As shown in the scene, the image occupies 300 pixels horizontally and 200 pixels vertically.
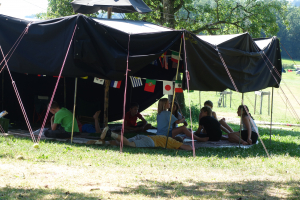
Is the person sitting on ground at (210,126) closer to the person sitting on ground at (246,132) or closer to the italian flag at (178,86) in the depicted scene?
the person sitting on ground at (246,132)

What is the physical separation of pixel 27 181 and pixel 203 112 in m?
4.74

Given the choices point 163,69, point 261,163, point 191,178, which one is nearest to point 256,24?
point 163,69

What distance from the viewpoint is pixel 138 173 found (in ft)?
15.3

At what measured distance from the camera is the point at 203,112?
26.0 ft

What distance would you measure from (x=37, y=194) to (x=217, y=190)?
78.2 inches

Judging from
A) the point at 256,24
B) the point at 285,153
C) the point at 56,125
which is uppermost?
the point at 256,24

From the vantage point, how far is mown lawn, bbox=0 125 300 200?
381 cm

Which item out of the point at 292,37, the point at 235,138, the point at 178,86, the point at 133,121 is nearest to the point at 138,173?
the point at 178,86

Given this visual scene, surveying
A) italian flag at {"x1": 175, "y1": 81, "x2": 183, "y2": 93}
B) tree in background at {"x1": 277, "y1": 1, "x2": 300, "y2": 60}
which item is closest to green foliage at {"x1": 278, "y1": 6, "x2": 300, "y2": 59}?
tree in background at {"x1": 277, "y1": 1, "x2": 300, "y2": 60}

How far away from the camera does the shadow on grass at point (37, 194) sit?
11.5 feet

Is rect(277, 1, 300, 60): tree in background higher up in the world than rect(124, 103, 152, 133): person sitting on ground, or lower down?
higher up

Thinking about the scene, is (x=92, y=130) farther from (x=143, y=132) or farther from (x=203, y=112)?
(x=203, y=112)

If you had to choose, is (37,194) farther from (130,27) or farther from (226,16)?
(226,16)

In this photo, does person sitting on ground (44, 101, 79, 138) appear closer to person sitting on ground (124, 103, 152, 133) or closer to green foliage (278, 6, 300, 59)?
person sitting on ground (124, 103, 152, 133)
